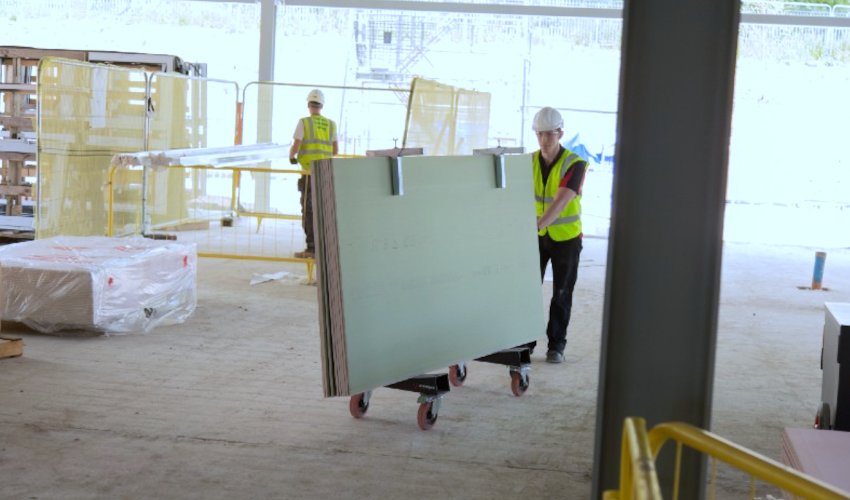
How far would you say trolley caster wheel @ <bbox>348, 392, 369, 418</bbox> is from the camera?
23.5ft

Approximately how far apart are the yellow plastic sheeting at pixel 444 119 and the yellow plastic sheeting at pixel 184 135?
143 inches

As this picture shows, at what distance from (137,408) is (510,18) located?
53.4ft

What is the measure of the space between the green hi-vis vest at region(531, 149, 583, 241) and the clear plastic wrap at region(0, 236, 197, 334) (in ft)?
10.8

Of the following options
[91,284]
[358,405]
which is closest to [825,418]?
[358,405]

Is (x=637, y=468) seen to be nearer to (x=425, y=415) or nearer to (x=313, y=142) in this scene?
(x=425, y=415)

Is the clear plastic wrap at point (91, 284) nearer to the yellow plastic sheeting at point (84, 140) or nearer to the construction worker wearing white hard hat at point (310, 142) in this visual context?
the yellow plastic sheeting at point (84, 140)

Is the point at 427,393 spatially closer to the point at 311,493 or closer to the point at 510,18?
the point at 311,493

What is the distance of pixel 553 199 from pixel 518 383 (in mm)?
1556

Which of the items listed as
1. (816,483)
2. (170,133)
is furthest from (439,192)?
(170,133)

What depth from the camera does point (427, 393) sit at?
22.8ft

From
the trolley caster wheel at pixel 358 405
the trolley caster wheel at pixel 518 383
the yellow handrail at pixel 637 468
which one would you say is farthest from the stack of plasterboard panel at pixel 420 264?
the yellow handrail at pixel 637 468

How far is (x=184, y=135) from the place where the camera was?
17.1 meters

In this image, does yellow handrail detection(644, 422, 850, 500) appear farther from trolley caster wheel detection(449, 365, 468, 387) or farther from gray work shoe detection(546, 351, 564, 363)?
gray work shoe detection(546, 351, 564, 363)

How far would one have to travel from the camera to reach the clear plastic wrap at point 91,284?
9086 mm
